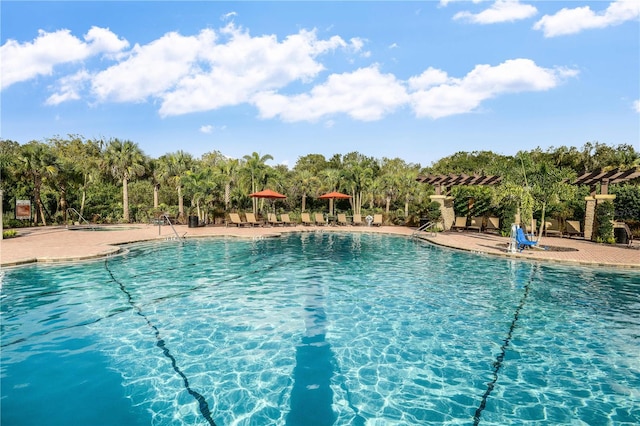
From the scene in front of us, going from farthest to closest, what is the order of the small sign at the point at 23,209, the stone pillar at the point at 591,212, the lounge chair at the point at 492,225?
the small sign at the point at 23,209 < the lounge chair at the point at 492,225 < the stone pillar at the point at 591,212

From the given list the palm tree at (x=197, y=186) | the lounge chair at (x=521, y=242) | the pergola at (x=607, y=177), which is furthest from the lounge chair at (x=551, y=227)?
the palm tree at (x=197, y=186)

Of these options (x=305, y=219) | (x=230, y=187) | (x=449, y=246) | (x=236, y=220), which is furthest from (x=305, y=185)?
(x=449, y=246)

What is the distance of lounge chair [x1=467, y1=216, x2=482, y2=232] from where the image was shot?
2245 centimetres

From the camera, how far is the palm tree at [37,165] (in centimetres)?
2292

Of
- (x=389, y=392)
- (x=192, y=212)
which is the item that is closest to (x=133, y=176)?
(x=192, y=212)

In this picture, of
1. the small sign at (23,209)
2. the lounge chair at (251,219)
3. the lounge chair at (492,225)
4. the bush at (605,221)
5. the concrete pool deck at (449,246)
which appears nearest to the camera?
the concrete pool deck at (449,246)

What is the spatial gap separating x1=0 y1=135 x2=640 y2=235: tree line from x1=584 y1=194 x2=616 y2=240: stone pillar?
1223mm

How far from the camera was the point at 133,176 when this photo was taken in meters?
29.6

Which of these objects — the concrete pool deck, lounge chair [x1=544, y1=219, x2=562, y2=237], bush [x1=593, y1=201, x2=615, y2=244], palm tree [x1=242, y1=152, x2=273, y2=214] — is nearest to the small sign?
the concrete pool deck

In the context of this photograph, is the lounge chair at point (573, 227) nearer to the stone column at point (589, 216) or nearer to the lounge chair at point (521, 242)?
the stone column at point (589, 216)

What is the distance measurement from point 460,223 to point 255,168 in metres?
16.1

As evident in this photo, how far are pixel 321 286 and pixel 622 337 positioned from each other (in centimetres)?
636

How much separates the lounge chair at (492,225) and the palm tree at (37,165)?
92.7 ft

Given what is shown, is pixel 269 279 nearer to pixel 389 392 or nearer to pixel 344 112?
pixel 389 392
